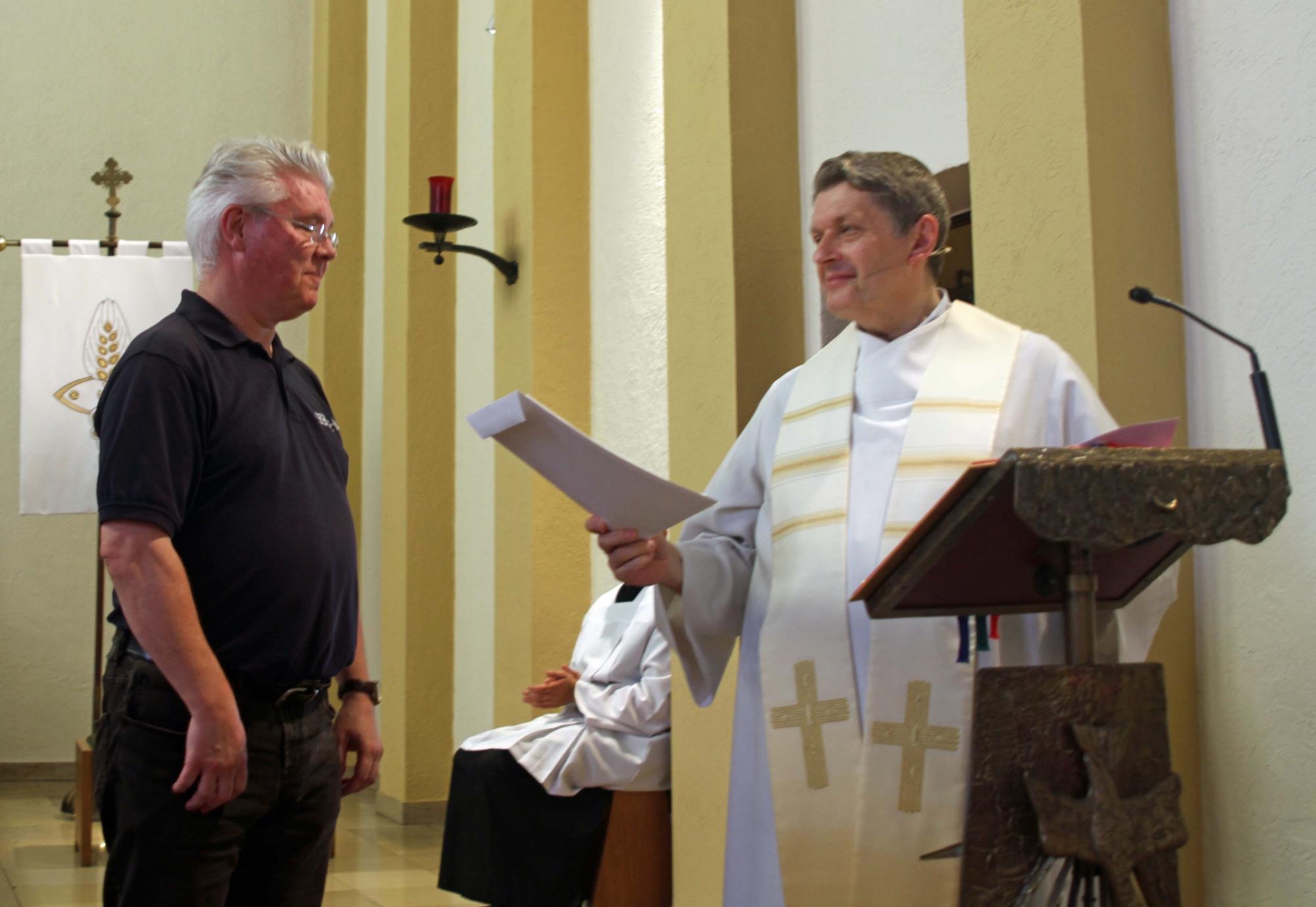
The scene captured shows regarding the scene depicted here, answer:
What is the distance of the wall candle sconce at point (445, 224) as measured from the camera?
5.90m

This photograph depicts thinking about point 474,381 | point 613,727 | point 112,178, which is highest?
point 112,178

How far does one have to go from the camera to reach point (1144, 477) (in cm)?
170

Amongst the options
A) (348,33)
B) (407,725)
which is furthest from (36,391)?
(348,33)

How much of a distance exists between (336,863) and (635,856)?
2.15m

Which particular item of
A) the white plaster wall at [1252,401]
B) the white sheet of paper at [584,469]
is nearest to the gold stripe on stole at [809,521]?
the white sheet of paper at [584,469]

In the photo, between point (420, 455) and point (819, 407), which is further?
point (420, 455)

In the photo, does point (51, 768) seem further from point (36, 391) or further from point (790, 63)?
point (790, 63)

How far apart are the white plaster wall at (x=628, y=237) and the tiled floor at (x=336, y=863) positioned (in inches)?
51.6

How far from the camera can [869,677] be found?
2.63 metres

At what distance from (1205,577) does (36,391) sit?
567 centimetres

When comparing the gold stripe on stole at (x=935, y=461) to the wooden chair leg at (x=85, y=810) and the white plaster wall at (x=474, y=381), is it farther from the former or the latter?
the wooden chair leg at (x=85, y=810)

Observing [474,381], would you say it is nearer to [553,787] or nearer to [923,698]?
[553,787]

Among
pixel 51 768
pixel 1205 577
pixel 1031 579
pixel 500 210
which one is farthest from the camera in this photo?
pixel 51 768

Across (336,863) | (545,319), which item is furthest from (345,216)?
(336,863)
